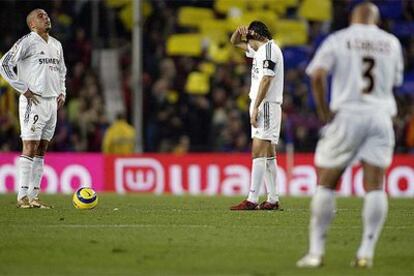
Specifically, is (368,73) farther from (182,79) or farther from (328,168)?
(182,79)

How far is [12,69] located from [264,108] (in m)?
3.54

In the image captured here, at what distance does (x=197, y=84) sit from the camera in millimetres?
27297

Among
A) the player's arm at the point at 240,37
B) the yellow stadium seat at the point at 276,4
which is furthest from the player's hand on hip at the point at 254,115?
the yellow stadium seat at the point at 276,4

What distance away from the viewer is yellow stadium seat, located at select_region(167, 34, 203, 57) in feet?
91.7

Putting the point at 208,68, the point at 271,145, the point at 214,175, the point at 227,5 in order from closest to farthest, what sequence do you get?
1. the point at 271,145
2. the point at 214,175
3. the point at 208,68
4. the point at 227,5

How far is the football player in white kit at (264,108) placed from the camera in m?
14.9

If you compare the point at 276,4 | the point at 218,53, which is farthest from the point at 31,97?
the point at 276,4

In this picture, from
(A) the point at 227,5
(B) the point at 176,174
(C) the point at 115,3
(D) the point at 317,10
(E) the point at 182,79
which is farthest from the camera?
(C) the point at 115,3

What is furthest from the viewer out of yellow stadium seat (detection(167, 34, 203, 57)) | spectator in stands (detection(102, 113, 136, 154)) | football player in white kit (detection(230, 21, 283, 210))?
yellow stadium seat (detection(167, 34, 203, 57))

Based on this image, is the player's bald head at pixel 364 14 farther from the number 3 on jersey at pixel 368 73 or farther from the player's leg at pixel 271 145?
the player's leg at pixel 271 145

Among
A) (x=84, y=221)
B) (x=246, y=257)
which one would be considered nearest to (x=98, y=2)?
(x=84, y=221)

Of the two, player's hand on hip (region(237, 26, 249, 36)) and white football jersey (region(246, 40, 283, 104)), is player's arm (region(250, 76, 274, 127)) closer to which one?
white football jersey (region(246, 40, 283, 104))

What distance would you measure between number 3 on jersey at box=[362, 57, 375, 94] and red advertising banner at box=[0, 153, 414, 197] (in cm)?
1494

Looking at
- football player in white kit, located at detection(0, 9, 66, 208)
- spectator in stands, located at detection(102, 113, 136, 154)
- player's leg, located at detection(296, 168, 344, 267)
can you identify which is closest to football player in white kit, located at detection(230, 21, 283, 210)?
football player in white kit, located at detection(0, 9, 66, 208)
